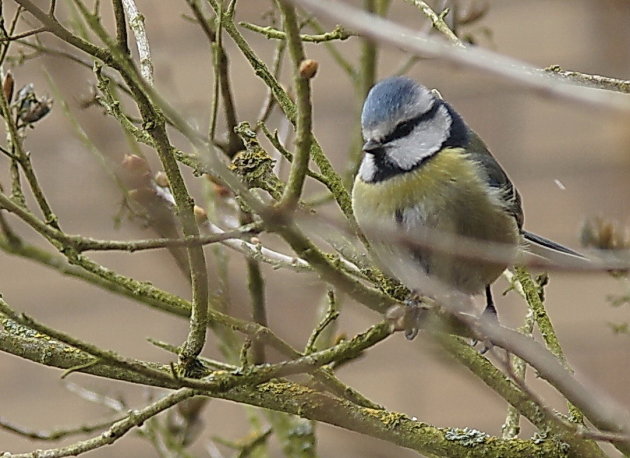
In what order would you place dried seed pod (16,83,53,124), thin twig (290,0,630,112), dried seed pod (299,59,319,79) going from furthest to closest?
dried seed pod (16,83,53,124), dried seed pod (299,59,319,79), thin twig (290,0,630,112)

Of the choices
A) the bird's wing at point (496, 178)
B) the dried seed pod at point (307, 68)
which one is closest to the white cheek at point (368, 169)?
the bird's wing at point (496, 178)

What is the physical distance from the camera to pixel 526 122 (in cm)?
185

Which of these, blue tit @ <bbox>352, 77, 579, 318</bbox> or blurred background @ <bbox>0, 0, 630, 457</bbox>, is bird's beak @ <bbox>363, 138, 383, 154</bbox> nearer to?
blue tit @ <bbox>352, 77, 579, 318</bbox>

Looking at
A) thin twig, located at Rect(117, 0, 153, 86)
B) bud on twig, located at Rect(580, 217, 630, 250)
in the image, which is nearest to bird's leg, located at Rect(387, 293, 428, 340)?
thin twig, located at Rect(117, 0, 153, 86)

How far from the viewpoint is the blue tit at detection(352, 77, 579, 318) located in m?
1.11

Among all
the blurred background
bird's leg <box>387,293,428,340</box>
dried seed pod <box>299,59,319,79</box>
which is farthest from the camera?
the blurred background

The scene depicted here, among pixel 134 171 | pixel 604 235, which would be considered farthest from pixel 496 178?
pixel 134 171

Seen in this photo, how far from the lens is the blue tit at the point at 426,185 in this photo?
1105mm

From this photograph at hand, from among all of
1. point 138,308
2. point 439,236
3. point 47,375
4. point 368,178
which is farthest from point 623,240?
point 47,375

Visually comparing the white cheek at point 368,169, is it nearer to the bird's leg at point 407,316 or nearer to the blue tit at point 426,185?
the blue tit at point 426,185

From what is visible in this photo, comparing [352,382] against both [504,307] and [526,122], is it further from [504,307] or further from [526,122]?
[526,122]

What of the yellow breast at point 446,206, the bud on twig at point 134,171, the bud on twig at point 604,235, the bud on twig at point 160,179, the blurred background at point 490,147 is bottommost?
the bud on twig at point 134,171

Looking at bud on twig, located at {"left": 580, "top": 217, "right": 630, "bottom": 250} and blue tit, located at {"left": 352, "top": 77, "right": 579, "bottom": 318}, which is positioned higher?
blue tit, located at {"left": 352, "top": 77, "right": 579, "bottom": 318}

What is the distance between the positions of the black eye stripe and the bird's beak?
1 centimetres
